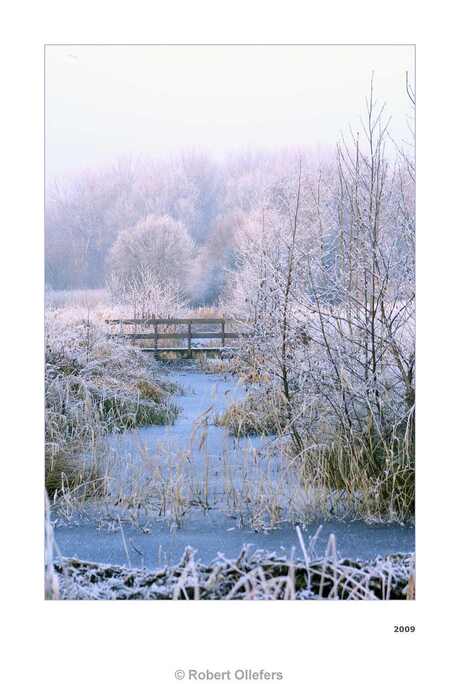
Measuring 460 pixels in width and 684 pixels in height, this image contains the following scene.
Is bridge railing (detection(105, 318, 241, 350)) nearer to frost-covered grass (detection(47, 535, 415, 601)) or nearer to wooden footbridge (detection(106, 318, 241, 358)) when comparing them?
wooden footbridge (detection(106, 318, 241, 358))

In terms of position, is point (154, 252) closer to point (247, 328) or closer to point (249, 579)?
point (247, 328)

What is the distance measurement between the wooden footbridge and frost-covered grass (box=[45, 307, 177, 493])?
0.07 metres

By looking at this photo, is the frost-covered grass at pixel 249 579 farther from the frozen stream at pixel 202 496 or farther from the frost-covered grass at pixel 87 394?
the frost-covered grass at pixel 87 394

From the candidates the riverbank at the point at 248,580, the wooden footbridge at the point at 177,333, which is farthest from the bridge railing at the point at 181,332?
the riverbank at the point at 248,580

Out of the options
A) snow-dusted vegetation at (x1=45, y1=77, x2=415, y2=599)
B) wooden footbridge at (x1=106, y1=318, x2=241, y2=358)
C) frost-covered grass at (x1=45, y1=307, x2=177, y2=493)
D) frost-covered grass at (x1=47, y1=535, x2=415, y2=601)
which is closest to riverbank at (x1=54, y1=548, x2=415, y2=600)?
frost-covered grass at (x1=47, y1=535, x2=415, y2=601)

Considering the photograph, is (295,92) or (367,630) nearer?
(367,630)

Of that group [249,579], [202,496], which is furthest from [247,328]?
[249,579]

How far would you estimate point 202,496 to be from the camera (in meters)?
3.27

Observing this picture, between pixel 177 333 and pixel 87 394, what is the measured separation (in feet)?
1.65

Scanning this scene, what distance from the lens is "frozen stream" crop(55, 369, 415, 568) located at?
3.13m
